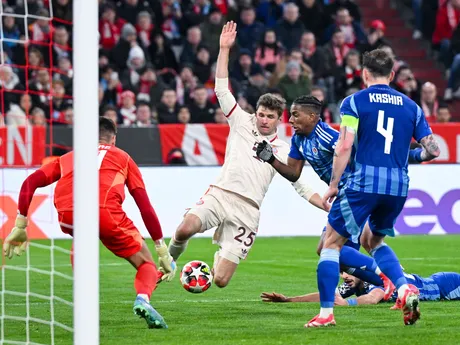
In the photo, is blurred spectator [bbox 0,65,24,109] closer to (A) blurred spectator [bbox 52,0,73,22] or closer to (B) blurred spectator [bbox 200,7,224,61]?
(A) blurred spectator [bbox 52,0,73,22]

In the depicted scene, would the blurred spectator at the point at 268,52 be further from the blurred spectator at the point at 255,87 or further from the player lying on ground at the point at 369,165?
the player lying on ground at the point at 369,165

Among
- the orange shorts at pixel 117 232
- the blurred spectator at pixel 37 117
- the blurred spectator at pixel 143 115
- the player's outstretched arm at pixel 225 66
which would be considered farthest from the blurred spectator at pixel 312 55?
the orange shorts at pixel 117 232

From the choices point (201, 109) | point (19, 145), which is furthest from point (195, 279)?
point (201, 109)

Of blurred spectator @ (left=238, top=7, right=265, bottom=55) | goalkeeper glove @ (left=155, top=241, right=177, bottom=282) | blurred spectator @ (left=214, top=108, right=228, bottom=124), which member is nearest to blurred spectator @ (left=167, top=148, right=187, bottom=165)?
blurred spectator @ (left=214, top=108, right=228, bottom=124)

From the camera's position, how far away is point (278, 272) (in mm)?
12367

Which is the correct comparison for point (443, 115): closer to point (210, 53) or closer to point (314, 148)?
point (210, 53)

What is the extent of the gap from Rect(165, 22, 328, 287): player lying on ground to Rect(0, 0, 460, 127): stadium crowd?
8.04 meters

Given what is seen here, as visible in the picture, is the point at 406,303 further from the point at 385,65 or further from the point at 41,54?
the point at 41,54

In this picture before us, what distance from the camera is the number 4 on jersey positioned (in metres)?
7.83

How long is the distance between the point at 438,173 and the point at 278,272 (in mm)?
5348

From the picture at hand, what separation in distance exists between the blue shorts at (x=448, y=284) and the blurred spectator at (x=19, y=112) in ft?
23.0

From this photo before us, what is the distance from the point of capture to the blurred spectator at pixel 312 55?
21438 mm

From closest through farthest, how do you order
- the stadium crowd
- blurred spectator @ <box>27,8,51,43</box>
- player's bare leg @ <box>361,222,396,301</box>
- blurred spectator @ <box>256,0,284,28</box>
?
player's bare leg @ <box>361,222,396,301</box>
blurred spectator @ <box>27,8,51,43</box>
the stadium crowd
blurred spectator @ <box>256,0,284,28</box>

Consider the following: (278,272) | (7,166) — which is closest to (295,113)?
(278,272)
